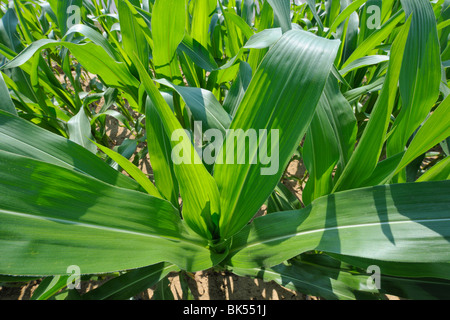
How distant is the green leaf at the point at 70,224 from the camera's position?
24cm

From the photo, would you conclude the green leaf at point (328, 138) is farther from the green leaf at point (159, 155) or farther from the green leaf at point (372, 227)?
the green leaf at point (159, 155)

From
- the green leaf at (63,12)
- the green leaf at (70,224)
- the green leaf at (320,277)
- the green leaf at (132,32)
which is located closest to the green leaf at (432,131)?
the green leaf at (320,277)

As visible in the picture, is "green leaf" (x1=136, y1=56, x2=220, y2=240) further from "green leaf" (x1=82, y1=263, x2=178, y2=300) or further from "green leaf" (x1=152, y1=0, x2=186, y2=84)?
"green leaf" (x1=152, y1=0, x2=186, y2=84)

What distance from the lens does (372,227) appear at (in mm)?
309

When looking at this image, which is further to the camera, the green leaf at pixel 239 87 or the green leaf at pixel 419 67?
the green leaf at pixel 239 87

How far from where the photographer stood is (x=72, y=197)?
28 cm

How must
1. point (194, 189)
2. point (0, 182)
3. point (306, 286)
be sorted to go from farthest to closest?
point (306, 286), point (194, 189), point (0, 182)

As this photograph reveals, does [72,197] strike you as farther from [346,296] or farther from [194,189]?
[346,296]

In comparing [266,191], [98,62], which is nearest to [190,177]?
[266,191]

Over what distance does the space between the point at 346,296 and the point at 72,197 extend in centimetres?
50

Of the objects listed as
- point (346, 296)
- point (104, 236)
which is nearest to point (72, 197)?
point (104, 236)

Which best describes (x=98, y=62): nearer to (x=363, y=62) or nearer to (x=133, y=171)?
(x=133, y=171)

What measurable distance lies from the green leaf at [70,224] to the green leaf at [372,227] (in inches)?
6.4

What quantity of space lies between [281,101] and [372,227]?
21cm
